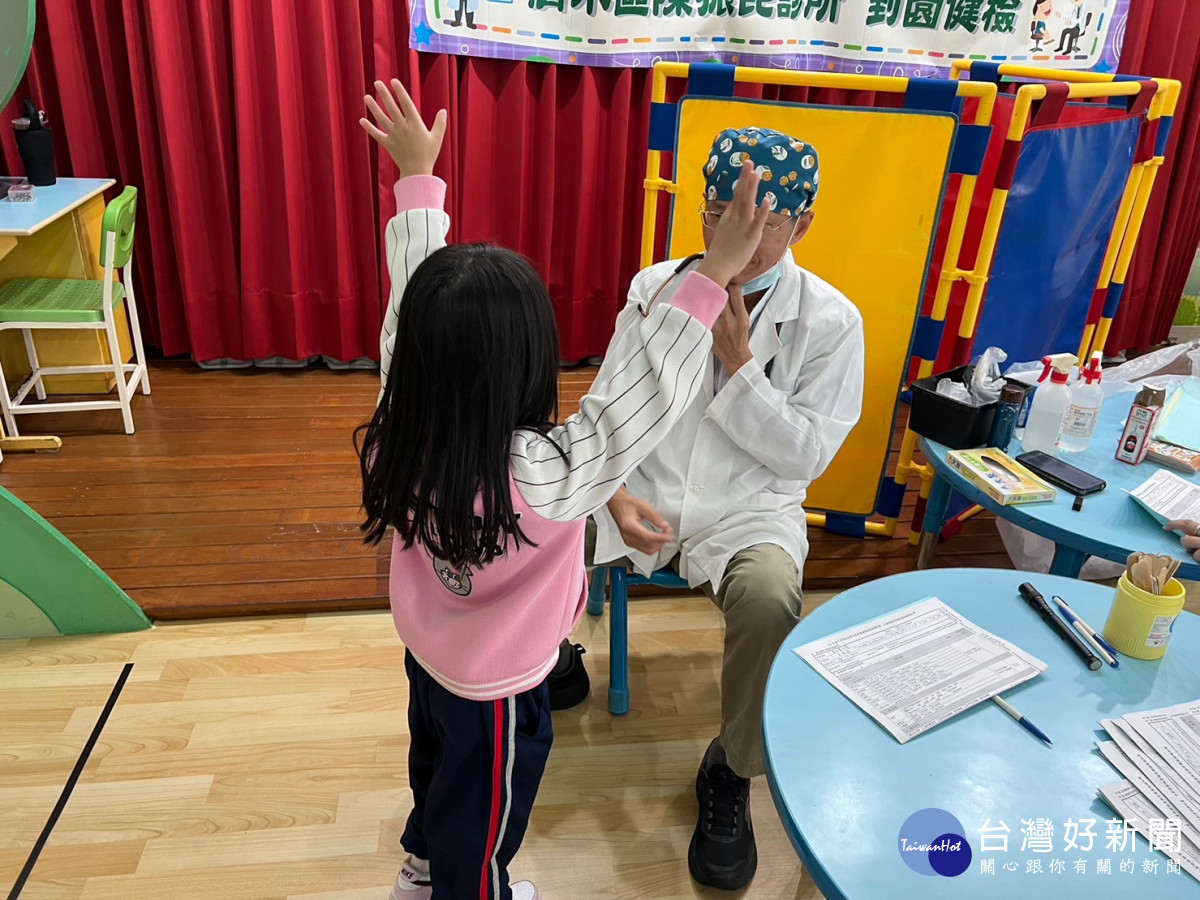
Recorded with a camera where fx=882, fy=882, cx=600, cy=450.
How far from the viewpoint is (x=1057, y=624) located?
1.21 metres

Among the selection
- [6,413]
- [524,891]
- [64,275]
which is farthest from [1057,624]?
[64,275]

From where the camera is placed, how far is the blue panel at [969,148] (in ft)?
6.77

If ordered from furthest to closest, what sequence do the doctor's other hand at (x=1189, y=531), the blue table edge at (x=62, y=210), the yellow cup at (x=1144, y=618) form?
1. the blue table edge at (x=62, y=210)
2. the doctor's other hand at (x=1189, y=531)
3. the yellow cup at (x=1144, y=618)

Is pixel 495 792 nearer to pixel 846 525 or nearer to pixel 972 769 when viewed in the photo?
pixel 972 769

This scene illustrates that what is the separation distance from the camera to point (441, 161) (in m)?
3.23

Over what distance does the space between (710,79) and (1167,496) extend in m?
1.34

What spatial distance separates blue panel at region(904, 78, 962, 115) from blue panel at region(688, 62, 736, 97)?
1.38 ft

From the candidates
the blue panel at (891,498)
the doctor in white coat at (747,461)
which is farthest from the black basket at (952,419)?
the blue panel at (891,498)

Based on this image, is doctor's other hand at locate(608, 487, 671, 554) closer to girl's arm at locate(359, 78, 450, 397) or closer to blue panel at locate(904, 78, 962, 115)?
girl's arm at locate(359, 78, 450, 397)

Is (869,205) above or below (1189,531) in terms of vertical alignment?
above

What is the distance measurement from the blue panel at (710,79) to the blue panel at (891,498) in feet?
3.88

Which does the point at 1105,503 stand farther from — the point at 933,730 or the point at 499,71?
the point at 499,71

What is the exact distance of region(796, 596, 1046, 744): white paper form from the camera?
3.47 feet

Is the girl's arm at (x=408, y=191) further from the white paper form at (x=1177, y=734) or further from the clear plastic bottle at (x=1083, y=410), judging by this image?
the clear plastic bottle at (x=1083, y=410)
